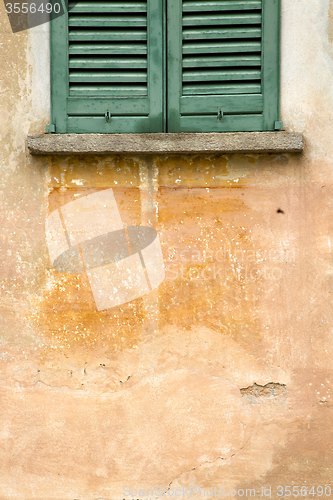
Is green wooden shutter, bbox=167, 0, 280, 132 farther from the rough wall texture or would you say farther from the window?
the rough wall texture

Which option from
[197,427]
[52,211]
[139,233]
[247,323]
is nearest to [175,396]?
[197,427]

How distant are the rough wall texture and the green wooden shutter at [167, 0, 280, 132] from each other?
14cm

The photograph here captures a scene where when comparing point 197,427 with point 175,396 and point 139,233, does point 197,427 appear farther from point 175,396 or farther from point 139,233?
point 139,233

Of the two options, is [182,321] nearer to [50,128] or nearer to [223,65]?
[50,128]

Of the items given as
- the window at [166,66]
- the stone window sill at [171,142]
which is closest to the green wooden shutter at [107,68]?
the window at [166,66]

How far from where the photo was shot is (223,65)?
244 centimetres

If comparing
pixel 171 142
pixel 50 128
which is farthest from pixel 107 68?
pixel 171 142

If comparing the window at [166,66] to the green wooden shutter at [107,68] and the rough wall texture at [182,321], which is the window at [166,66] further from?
the rough wall texture at [182,321]

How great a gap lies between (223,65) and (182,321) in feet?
5.33

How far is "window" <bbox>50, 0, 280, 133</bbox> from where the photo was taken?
7.97ft

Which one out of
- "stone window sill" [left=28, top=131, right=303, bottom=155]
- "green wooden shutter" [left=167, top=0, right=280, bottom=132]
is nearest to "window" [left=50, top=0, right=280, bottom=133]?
"green wooden shutter" [left=167, top=0, right=280, bottom=132]

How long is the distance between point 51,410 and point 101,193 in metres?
1.40

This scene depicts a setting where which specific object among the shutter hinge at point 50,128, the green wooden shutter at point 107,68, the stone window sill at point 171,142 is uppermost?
the green wooden shutter at point 107,68

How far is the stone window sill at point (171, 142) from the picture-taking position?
2.37 metres
